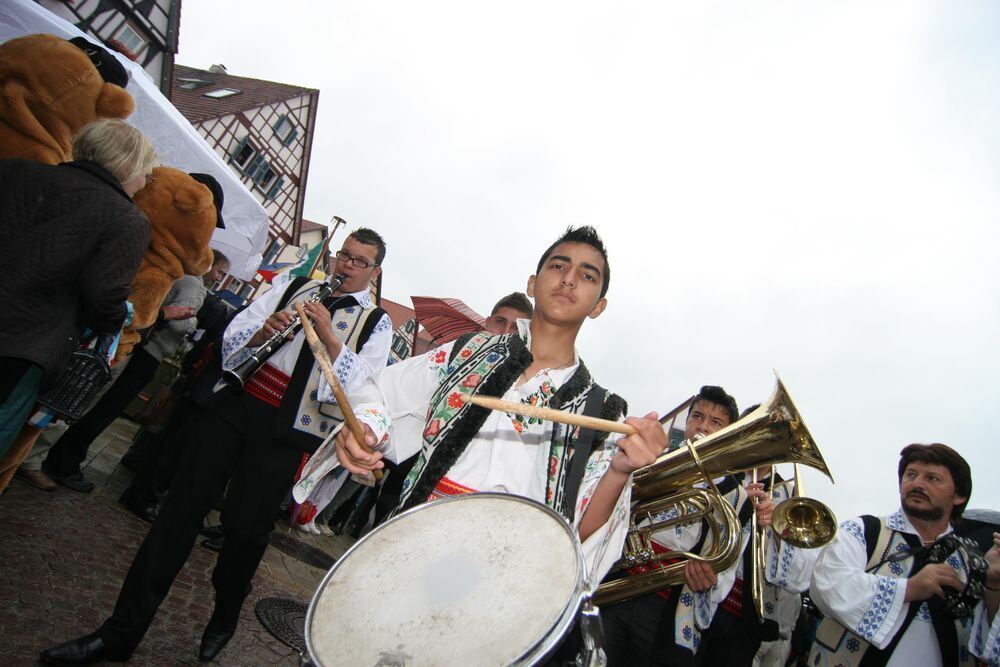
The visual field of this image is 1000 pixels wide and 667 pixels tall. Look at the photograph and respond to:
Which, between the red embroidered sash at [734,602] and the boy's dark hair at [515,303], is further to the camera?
the boy's dark hair at [515,303]

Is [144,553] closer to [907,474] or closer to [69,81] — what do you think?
[69,81]

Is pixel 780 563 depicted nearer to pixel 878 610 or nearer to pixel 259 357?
pixel 878 610

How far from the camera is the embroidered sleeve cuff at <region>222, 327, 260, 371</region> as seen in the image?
2.99 metres

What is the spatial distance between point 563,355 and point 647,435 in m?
0.66

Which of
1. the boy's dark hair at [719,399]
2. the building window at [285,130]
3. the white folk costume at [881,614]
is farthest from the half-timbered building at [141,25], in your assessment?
the white folk costume at [881,614]

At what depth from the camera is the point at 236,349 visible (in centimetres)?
302

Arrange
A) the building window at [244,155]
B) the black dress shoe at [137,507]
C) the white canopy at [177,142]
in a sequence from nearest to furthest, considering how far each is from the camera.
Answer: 1. the white canopy at [177,142]
2. the black dress shoe at [137,507]
3. the building window at [244,155]

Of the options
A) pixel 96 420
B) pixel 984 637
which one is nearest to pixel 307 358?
pixel 96 420

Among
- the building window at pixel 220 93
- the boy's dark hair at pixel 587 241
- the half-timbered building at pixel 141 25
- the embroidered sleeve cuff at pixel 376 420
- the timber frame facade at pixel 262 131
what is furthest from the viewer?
the building window at pixel 220 93

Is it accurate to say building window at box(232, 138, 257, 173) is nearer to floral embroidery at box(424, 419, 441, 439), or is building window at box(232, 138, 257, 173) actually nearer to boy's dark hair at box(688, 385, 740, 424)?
boy's dark hair at box(688, 385, 740, 424)

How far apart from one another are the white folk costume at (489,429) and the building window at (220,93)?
2294 centimetres

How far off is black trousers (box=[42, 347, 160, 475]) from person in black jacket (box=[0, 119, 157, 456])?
85.8 inches

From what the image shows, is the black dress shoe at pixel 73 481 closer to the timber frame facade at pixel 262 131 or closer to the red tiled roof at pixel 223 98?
the red tiled roof at pixel 223 98

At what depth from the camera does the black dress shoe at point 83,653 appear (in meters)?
2.22
